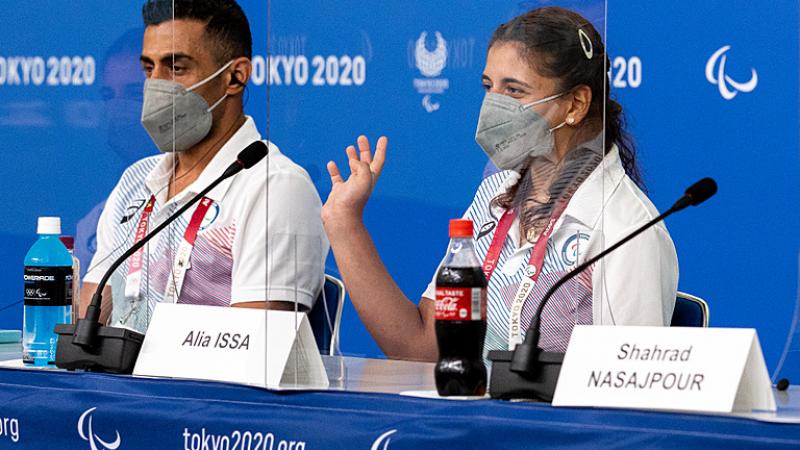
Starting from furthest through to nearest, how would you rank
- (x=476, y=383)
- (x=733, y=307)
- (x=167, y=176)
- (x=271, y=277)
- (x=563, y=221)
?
(x=733, y=307) < (x=167, y=176) < (x=271, y=277) < (x=563, y=221) < (x=476, y=383)

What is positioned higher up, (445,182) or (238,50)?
(238,50)

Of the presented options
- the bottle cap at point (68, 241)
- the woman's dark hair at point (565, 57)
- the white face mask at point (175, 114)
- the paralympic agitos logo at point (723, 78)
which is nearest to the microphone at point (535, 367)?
the woman's dark hair at point (565, 57)

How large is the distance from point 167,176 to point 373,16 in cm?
62

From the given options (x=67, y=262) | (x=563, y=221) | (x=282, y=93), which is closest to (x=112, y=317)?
(x=67, y=262)

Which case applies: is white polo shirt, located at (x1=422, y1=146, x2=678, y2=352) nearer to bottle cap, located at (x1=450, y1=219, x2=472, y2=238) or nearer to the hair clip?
the hair clip

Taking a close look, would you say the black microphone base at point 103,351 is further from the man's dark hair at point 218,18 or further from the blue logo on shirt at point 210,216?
the man's dark hair at point 218,18

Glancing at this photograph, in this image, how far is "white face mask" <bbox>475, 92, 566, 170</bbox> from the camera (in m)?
2.34

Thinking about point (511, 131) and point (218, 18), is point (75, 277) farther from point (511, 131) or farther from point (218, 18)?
point (511, 131)

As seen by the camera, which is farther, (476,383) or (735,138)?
(735,138)

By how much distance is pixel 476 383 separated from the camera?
196 centimetres

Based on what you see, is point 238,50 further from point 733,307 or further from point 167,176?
point 733,307

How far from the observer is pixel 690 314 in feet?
8.32

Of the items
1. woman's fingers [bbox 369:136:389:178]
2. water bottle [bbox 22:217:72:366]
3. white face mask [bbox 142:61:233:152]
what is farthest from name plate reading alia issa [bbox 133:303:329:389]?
white face mask [bbox 142:61:233:152]

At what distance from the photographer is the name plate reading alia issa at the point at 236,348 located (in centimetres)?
206
